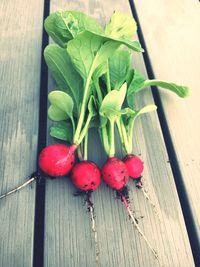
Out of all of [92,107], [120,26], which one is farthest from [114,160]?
[120,26]

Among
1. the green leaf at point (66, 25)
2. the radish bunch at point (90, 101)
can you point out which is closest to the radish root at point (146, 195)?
the radish bunch at point (90, 101)

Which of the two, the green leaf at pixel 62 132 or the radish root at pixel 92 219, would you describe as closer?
the radish root at pixel 92 219

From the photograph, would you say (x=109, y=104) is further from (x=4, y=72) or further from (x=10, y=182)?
(x=4, y=72)

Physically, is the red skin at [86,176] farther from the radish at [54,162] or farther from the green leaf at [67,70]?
the green leaf at [67,70]

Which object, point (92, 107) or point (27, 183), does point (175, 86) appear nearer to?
point (92, 107)

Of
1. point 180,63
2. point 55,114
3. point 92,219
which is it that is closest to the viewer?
point 92,219
